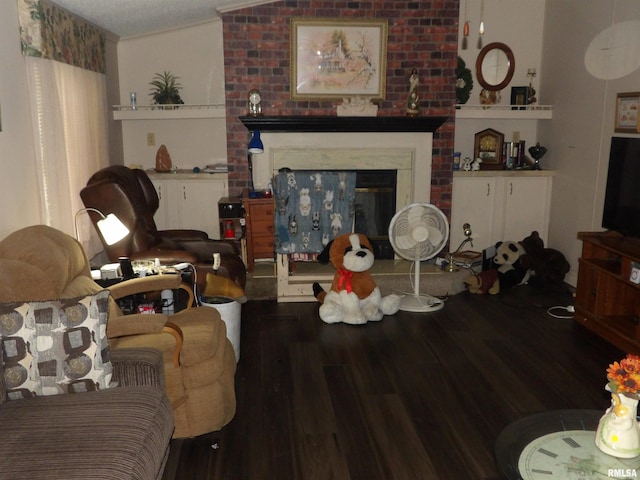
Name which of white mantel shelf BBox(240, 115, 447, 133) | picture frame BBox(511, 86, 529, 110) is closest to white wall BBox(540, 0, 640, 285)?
picture frame BBox(511, 86, 529, 110)

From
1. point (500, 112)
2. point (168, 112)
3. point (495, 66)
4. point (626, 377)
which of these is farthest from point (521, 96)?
point (626, 377)

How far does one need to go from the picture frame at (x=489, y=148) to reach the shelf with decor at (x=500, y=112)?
8.2 inches

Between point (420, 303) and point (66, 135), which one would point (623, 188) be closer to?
point (420, 303)

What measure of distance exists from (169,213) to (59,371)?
3449mm

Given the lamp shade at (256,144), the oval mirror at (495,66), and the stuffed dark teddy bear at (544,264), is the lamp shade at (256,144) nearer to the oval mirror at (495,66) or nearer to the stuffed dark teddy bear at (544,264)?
the oval mirror at (495,66)

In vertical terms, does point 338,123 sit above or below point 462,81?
below

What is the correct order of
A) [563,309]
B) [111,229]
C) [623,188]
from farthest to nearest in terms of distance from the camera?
[563,309] → [623,188] → [111,229]

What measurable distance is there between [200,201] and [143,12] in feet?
5.80

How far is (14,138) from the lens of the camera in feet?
10.8

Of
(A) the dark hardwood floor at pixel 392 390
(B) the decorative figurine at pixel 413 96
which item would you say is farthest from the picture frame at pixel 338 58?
(A) the dark hardwood floor at pixel 392 390

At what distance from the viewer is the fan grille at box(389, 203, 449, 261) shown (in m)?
4.55

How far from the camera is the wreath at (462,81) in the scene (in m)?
5.73

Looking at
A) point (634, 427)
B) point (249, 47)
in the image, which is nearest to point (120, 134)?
point (249, 47)

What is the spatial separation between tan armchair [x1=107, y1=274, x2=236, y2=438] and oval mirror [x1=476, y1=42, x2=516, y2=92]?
13.4ft
